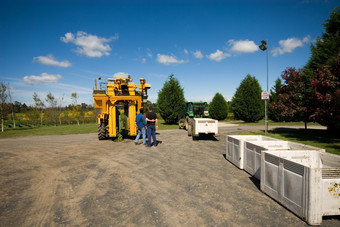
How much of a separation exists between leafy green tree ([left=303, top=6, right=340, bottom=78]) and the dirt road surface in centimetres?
997

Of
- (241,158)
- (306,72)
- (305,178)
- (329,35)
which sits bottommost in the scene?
(241,158)

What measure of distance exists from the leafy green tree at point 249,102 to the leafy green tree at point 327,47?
13.0m

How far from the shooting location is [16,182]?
4961 mm

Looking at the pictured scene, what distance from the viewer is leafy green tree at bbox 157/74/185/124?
23.2 m

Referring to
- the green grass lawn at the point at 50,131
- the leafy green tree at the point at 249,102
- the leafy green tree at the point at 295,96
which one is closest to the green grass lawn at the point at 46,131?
the green grass lawn at the point at 50,131

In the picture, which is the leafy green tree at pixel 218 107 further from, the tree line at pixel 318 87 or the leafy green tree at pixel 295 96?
the leafy green tree at pixel 295 96

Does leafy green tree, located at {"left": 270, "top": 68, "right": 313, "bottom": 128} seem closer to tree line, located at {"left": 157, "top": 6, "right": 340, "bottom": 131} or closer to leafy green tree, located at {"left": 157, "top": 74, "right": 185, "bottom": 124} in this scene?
tree line, located at {"left": 157, "top": 6, "right": 340, "bottom": 131}

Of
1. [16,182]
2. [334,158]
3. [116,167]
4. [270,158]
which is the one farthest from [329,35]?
[16,182]

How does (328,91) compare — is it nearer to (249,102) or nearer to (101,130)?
(101,130)

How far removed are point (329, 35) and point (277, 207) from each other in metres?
13.5

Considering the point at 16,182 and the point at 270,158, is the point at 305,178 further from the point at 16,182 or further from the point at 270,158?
the point at 16,182

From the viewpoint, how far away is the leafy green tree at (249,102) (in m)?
25.4

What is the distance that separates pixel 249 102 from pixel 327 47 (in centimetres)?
1437

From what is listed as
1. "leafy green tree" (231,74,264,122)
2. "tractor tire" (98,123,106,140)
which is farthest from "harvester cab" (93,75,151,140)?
"leafy green tree" (231,74,264,122)
